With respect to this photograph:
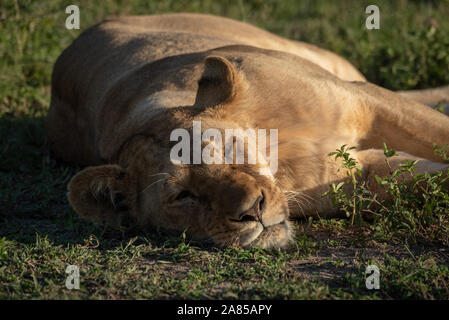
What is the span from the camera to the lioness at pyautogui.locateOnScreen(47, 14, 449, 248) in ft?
10.1

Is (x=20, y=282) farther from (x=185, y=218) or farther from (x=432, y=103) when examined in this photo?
(x=432, y=103)

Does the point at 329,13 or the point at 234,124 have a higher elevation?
the point at 329,13

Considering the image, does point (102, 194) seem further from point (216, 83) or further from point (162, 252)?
point (216, 83)

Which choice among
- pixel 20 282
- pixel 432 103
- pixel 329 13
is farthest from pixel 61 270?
pixel 329 13

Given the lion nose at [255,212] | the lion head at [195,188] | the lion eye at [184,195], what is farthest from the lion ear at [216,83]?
the lion nose at [255,212]

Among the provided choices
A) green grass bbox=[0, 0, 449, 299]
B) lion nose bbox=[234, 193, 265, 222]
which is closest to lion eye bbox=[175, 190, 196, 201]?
green grass bbox=[0, 0, 449, 299]

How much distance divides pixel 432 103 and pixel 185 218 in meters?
3.00

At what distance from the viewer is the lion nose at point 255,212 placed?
9.59 feet

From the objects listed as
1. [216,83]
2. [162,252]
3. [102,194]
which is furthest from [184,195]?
[216,83]

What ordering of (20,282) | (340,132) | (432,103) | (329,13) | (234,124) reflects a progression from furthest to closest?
(329,13)
(432,103)
(340,132)
(234,124)
(20,282)

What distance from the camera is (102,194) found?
3508 millimetres

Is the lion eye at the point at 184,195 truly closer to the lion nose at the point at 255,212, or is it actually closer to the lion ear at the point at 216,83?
the lion nose at the point at 255,212

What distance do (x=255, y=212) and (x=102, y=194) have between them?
965 millimetres

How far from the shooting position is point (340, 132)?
3.68 metres
